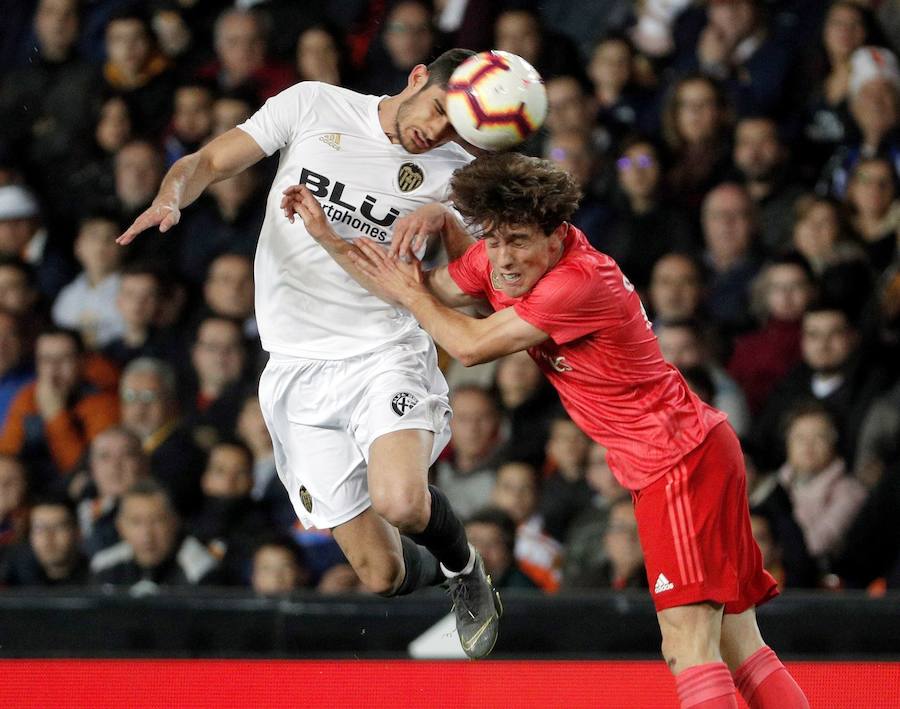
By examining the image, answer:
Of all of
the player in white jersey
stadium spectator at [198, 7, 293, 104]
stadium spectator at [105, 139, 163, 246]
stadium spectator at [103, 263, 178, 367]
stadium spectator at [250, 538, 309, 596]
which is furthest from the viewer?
stadium spectator at [198, 7, 293, 104]

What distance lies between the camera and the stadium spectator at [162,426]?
267 inches

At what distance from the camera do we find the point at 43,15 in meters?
8.25

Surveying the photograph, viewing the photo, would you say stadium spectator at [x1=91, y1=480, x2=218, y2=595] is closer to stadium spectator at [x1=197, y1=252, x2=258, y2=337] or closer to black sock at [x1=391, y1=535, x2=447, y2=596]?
stadium spectator at [x1=197, y1=252, x2=258, y2=337]

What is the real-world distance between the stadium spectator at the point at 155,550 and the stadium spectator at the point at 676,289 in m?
2.21

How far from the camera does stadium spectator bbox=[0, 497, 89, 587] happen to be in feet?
21.8

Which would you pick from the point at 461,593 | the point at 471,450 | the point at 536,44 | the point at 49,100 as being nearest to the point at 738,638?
the point at 461,593

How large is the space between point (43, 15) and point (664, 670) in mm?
5264

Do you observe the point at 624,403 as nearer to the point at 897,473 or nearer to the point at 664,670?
the point at 664,670

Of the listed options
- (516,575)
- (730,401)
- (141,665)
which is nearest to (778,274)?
(730,401)

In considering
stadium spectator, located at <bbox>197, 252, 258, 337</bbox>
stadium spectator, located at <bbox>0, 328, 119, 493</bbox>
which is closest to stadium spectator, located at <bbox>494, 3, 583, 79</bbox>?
stadium spectator, located at <bbox>197, 252, 258, 337</bbox>

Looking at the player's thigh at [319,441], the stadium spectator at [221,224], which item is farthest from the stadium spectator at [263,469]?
the player's thigh at [319,441]

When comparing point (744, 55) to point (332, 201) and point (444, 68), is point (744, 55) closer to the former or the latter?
point (444, 68)

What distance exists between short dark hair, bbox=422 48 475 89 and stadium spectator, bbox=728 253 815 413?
2.46 meters

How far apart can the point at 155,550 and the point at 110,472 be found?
1.61ft
